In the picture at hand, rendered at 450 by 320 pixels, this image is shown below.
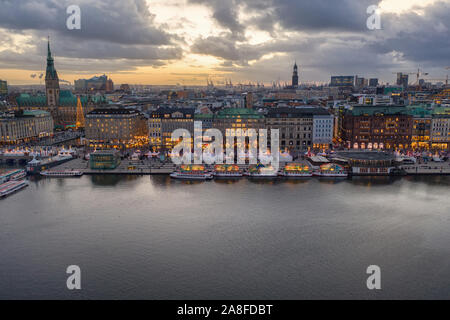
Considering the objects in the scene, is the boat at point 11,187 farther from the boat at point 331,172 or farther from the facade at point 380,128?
the facade at point 380,128

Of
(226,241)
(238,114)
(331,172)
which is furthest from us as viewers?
(238,114)

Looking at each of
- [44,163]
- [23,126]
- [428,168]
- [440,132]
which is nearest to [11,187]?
[44,163]

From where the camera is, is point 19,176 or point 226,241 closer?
point 226,241

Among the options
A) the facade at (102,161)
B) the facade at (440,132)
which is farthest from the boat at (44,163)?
the facade at (440,132)

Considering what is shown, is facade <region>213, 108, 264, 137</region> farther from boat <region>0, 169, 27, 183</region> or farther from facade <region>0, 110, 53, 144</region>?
facade <region>0, 110, 53, 144</region>

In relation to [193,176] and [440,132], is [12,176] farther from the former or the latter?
[440,132]

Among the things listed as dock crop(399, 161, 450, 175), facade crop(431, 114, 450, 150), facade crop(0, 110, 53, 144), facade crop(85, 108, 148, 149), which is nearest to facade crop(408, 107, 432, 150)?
facade crop(431, 114, 450, 150)
